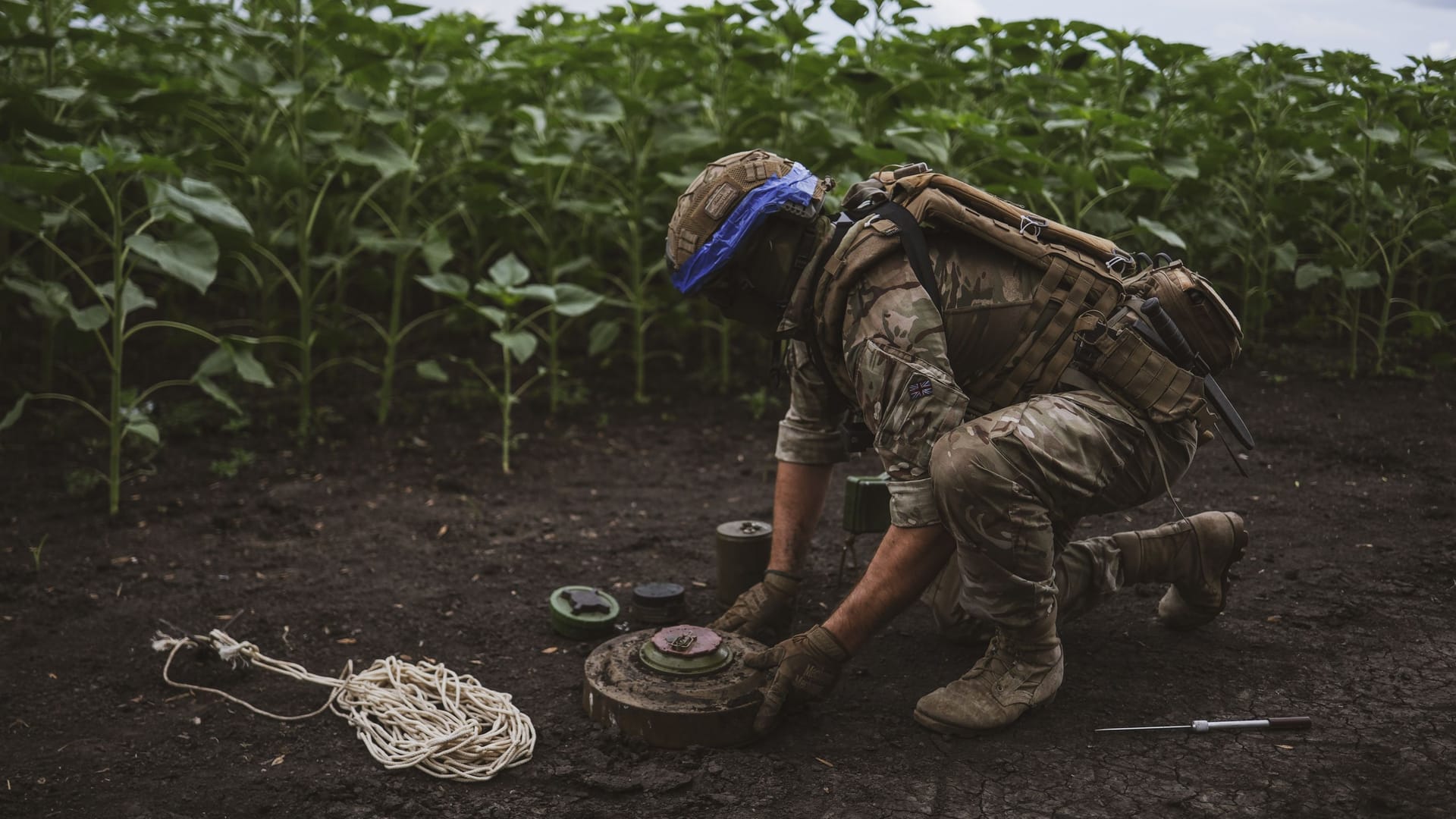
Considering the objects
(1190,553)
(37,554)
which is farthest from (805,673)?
(37,554)

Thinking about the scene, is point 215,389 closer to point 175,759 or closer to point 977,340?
point 175,759

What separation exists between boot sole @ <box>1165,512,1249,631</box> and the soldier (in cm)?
30

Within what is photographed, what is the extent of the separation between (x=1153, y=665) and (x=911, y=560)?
79 centimetres

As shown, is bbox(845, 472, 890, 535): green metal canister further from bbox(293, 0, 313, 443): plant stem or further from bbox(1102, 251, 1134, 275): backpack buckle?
bbox(293, 0, 313, 443): plant stem

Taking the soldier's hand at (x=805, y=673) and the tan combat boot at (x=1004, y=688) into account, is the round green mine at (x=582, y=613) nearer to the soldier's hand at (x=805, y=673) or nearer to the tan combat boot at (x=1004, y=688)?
the soldier's hand at (x=805, y=673)

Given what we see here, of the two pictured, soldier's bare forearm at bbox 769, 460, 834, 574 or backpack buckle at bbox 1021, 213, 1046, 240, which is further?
soldier's bare forearm at bbox 769, 460, 834, 574

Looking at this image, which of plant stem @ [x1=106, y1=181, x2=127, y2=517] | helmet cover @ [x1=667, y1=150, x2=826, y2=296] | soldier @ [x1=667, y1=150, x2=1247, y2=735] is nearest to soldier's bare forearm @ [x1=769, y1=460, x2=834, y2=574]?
soldier @ [x1=667, y1=150, x2=1247, y2=735]

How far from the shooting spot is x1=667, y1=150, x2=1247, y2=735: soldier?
2283 millimetres

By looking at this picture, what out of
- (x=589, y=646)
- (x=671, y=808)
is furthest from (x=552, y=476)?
(x=671, y=808)

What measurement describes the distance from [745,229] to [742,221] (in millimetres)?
21

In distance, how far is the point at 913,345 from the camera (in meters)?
2.26

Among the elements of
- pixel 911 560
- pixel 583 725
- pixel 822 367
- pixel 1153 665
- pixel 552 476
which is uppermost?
pixel 822 367

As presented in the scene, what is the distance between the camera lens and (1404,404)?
182 inches

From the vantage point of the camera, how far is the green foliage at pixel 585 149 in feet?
14.0
